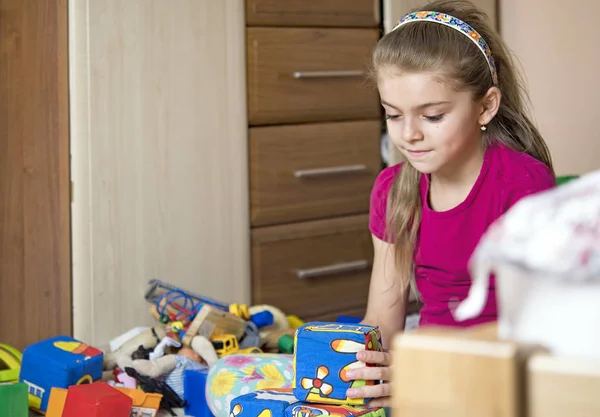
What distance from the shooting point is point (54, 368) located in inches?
59.7

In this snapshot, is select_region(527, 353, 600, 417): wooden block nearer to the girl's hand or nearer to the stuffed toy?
the girl's hand

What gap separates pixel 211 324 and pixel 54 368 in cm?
33

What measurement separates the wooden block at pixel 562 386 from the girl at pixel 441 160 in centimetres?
59

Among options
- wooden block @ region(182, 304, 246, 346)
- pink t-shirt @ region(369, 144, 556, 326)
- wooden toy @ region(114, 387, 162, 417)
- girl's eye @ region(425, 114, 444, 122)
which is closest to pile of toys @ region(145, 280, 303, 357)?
wooden block @ region(182, 304, 246, 346)

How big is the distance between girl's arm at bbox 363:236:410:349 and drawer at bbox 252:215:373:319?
0.63 meters

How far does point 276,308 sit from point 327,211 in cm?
29

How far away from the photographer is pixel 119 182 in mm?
1818

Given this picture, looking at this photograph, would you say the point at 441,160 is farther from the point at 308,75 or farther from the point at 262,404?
the point at 308,75

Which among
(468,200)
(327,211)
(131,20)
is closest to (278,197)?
(327,211)

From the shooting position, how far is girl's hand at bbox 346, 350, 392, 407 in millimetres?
1118

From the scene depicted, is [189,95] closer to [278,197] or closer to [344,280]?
[278,197]

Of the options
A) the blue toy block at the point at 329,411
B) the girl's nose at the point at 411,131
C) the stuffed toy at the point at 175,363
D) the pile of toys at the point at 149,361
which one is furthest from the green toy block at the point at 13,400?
the girl's nose at the point at 411,131

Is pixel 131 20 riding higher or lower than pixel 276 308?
higher

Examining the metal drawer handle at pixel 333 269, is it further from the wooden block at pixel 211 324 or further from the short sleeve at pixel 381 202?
the short sleeve at pixel 381 202
